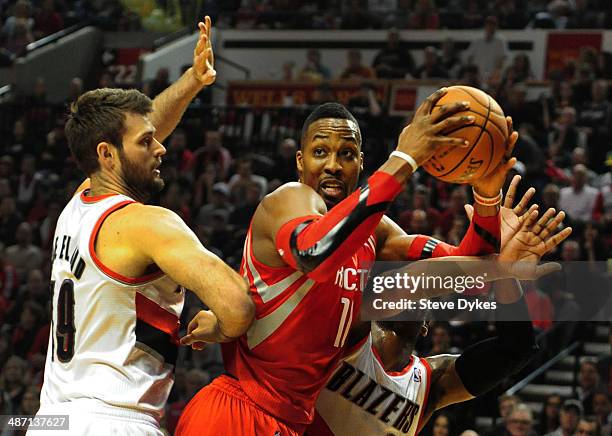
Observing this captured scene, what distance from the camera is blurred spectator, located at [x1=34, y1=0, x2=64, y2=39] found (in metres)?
17.8

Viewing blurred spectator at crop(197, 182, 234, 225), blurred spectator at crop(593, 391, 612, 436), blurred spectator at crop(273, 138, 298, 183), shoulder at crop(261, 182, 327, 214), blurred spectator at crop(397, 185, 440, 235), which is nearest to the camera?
shoulder at crop(261, 182, 327, 214)

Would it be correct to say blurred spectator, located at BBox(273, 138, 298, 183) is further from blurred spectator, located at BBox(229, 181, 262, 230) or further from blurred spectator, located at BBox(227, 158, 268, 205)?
blurred spectator, located at BBox(229, 181, 262, 230)

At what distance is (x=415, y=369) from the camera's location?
18.1 ft

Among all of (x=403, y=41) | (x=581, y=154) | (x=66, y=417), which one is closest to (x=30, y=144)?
(x=403, y=41)

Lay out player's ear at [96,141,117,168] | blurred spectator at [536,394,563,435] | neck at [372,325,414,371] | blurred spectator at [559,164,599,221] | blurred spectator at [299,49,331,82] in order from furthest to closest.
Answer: blurred spectator at [299,49,331,82] < blurred spectator at [559,164,599,221] < blurred spectator at [536,394,563,435] < neck at [372,325,414,371] < player's ear at [96,141,117,168]

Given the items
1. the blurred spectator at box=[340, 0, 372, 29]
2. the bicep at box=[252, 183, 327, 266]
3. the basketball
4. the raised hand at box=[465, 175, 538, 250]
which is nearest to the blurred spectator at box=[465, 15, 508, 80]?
the blurred spectator at box=[340, 0, 372, 29]

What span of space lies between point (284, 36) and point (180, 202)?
5067 millimetres

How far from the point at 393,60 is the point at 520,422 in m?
7.55

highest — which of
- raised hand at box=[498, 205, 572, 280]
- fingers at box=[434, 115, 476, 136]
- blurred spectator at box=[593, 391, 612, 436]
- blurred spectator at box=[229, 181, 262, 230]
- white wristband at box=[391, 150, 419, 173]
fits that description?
fingers at box=[434, 115, 476, 136]

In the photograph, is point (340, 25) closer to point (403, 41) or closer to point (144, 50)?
point (403, 41)

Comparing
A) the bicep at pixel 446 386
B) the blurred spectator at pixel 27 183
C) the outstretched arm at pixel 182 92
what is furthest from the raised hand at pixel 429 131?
the blurred spectator at pixel 27 183

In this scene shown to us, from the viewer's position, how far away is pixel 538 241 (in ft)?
15.4

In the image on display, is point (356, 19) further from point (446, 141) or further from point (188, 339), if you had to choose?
point (446, 141)

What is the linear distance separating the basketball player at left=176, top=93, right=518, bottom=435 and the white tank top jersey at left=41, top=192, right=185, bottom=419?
0.47 meters
